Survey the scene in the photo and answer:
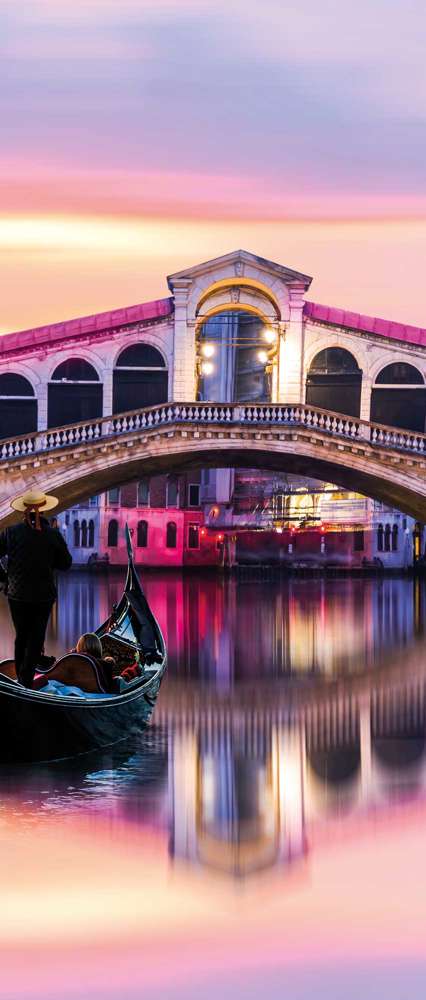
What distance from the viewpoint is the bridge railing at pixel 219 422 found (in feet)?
96.5

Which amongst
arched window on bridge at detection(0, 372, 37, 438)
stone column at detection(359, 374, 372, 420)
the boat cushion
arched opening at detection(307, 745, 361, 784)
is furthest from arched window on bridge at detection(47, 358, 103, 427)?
the boat cushion

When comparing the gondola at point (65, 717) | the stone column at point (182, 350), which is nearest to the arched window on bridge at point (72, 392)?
the stone column at point (182, 350)

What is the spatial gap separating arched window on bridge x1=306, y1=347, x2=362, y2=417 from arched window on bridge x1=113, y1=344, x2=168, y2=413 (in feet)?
9.22

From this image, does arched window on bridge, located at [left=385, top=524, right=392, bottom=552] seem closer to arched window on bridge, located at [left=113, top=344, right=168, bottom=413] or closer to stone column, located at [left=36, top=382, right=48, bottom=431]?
arched window on bridge, located at [left=113, top=344, right=168, bottom=413]

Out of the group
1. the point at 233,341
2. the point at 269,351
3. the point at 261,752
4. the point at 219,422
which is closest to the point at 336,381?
the point at 269,351

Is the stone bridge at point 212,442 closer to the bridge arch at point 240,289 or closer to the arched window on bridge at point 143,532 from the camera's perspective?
the bridge arch at point 240,289

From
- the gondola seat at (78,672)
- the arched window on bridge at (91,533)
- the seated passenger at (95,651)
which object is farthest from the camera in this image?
the arched window on bridge at (91,533)

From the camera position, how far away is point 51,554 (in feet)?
33.3

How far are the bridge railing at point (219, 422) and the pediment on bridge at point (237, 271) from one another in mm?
2686

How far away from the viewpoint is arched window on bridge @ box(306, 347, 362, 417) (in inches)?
1261

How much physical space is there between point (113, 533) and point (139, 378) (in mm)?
21307

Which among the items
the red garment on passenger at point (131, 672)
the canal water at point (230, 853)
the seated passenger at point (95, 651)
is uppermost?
the seated passenger at point (95, 651)

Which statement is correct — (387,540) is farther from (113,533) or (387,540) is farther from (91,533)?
(91,533)

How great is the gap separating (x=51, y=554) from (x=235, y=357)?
2752 centimetres
